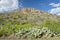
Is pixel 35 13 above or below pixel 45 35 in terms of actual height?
below

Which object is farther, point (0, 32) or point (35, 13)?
point (35, 13)

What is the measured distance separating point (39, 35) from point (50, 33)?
3.85 ft

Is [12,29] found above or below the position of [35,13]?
above

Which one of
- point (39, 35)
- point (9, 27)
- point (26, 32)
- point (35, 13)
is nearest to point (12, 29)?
point (9, 27)

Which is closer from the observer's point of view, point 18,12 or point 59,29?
point 59,29

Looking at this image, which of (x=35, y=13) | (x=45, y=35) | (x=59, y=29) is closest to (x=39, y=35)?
(x=45, y=35)

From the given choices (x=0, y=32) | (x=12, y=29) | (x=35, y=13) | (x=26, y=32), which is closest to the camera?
(x=26, y=32)

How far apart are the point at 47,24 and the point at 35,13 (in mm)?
57595

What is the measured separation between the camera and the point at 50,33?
2428 cm

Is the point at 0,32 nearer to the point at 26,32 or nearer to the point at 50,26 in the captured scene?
the point at 26,32

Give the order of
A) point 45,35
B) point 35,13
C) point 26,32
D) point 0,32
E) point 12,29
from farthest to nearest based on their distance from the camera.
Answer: point 35,13
point 12,29
point 0,32
point 26,32
point 45,35

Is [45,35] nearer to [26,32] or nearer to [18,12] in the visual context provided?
[26,32]

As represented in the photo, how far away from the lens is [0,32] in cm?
2747

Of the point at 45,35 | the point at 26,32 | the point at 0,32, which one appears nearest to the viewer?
the point at 45,35
